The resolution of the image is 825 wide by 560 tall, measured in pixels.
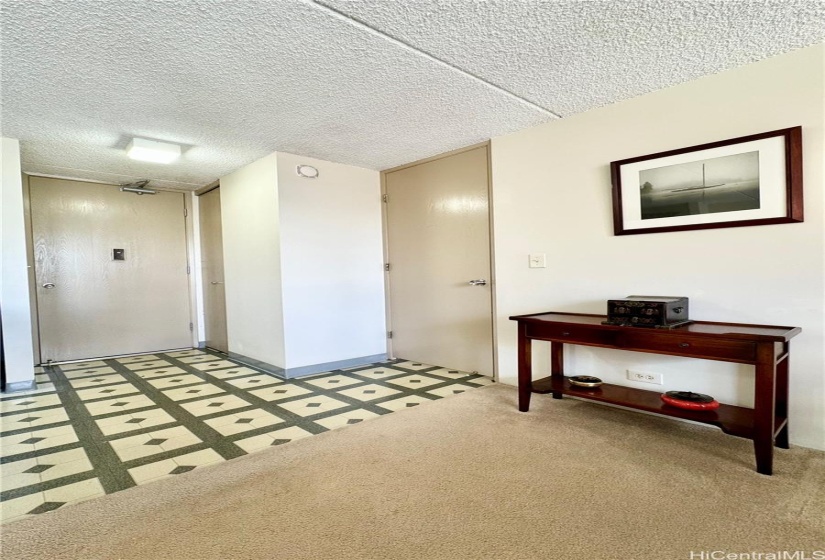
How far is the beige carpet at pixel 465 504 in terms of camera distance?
1.55 metres

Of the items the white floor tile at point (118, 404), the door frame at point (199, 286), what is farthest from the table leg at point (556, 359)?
the door frame at point (199, 286)

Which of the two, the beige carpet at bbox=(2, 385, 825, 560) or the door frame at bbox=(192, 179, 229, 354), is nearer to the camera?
the beige carpet at bbox=(2, 385, 825, 560)

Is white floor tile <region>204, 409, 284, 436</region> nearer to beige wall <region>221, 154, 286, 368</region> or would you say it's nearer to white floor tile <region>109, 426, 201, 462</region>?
white floor tile <region>109, 426, 201, 462</region>

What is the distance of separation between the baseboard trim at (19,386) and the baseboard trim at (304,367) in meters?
1.85

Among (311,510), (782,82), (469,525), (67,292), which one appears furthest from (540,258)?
(67,292)

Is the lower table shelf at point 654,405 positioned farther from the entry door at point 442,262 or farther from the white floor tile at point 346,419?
the white floor tile at point 346,419

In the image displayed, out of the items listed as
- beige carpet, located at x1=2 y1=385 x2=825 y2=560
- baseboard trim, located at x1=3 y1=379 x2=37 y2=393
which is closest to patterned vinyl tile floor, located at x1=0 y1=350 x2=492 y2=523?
baseboard trim, located at x1=3 y1=379 x2=37 y2=393

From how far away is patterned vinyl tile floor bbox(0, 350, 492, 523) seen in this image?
218cm

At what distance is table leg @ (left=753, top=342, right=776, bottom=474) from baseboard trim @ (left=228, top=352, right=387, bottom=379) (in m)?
3.55

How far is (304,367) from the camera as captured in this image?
4301 mm

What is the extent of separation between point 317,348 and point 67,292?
11.4ft

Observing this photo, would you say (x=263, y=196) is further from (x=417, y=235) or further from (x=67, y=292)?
(x=67, y=292)

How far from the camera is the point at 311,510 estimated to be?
181 cm

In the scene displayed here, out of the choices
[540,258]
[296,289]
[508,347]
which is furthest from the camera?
[296,289]
